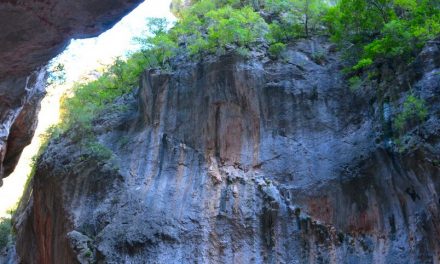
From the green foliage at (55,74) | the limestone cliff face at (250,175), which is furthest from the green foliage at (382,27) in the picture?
the green foliage at (55,74)

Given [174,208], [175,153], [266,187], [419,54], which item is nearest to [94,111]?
[175,153]

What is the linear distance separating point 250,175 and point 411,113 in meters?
5.19

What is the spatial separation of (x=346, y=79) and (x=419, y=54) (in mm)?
3086

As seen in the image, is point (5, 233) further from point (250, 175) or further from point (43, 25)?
point (43, 25)

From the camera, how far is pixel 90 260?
15398 millimetres

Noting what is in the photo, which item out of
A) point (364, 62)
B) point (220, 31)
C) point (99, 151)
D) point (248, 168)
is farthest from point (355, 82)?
point (99, 151)

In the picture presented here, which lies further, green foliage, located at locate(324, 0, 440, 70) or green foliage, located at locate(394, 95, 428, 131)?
green foliage, located at locate(324, 0, 440, 70)

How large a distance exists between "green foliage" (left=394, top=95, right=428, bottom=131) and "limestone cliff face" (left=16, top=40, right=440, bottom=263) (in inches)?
10.0

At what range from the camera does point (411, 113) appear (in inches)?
574

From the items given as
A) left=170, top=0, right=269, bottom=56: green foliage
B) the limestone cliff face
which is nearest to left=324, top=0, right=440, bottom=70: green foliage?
the limestone cliff face

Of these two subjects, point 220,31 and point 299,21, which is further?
point 299,21

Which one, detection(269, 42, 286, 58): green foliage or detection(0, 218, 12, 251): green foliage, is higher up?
detection(269, 42, 286, 58): green foliage

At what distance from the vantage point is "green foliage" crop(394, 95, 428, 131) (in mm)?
14422

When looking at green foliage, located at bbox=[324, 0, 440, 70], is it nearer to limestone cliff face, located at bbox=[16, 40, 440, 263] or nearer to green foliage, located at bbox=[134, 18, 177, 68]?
limestone cliff face, located at bbox=[16, 40, 440, 263]
